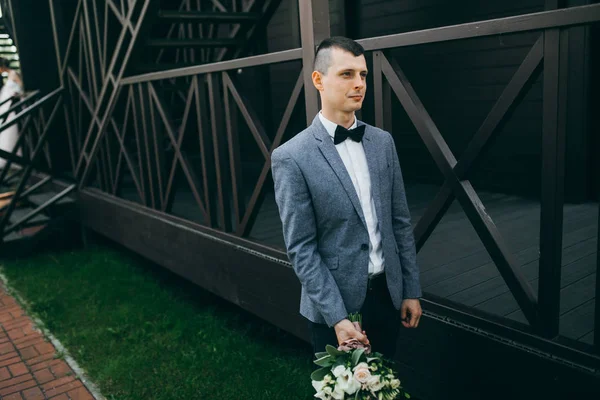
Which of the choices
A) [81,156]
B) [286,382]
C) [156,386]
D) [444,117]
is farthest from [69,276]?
[444,117]

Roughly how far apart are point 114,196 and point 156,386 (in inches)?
119

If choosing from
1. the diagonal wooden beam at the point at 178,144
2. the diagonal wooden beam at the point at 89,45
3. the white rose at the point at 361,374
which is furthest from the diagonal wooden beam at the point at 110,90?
the white rose at the point at 361,374

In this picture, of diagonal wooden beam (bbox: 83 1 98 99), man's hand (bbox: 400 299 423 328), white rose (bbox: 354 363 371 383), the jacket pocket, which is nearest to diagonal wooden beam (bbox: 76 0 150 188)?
diagonal wooden beam (bbox: 83 1 98 99)

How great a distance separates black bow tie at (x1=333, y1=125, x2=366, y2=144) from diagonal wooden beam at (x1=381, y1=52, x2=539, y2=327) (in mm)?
607

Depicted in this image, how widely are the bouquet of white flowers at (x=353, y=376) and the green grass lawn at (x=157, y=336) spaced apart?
5.88 ft

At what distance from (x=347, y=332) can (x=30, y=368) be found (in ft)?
10.7

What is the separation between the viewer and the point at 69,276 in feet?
20.9

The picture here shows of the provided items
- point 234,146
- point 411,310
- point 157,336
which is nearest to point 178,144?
point 234,146

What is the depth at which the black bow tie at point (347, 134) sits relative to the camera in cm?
213

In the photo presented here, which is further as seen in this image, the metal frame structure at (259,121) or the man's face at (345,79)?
the metal frame structure at (259,121)

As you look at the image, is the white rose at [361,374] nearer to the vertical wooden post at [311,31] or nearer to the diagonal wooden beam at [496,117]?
the diagonal wooden beam at [496,117]

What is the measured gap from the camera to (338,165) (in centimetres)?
211

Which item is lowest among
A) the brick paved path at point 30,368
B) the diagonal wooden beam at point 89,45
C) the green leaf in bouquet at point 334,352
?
the brick paved path at point 30,368

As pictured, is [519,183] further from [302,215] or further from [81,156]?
[81,156]
